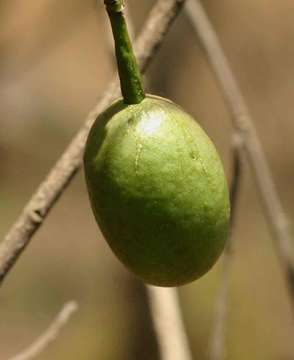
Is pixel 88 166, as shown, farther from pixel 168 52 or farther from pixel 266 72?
pixel 266 72

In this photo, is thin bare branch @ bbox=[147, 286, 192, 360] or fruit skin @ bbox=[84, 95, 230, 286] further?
thin bare branch @ bbox=[147, 286, 192, 360]

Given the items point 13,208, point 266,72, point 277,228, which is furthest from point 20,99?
point 277,228

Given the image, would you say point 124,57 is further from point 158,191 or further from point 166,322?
point 166,322

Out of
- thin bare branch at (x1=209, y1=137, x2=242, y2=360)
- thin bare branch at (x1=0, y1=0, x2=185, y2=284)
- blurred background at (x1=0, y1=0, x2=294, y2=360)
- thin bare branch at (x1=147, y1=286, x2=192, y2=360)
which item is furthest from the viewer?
blurred background at (x1=0, y1=0, x2=294, y2=360)

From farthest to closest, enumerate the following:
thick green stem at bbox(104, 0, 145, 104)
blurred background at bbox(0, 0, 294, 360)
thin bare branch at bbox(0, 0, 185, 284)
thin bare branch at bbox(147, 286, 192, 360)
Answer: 1. blurred background at bbox(0, 0, 294, 360)
2. thin bare branch at bbox(147, 286, 192, 360)
3. thin bare branch at bbox(0, 0, 185, 284)
4. thick green stem at bbox(104, 0, 145, 104)

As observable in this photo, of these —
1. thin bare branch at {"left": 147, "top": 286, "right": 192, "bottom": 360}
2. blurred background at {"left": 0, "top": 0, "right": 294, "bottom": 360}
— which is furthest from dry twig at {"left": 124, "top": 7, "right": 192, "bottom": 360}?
blurred background at {"left": 0, "top": 0, "right": 294, "bottom": 360}

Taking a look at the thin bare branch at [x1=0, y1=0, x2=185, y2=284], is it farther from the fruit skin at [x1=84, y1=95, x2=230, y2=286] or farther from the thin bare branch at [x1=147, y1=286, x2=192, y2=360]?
the thin bare branch at [x1=147, y1=286, x2=192, y2=360]

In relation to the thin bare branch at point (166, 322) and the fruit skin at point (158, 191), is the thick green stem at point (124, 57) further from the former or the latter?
the thin bare branch at point (166, 322)
